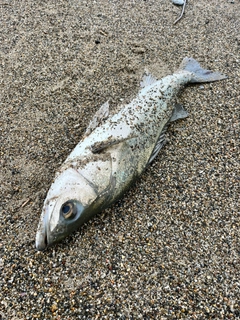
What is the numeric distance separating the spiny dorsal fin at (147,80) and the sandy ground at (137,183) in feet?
0.47

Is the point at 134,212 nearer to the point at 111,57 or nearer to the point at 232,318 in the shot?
the point at 232,318

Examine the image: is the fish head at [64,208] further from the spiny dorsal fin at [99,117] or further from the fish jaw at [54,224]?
the spiny dorsal fin at [99,117]

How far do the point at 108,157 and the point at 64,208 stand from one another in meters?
0.73

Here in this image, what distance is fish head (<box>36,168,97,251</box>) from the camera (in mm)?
2512

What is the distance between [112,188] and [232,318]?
148 cm

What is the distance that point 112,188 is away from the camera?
9.29 ft

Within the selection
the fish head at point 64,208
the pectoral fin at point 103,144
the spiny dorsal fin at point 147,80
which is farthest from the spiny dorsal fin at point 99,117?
the fish head at point 64,208

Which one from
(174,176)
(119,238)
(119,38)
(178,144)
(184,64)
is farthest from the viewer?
(119,38)

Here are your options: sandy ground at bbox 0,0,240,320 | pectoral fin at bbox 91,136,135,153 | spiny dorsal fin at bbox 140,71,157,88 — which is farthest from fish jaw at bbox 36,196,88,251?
spiny dorsal fin at bbox 140,71,157,88

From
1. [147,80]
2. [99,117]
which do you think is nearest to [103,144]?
[99,117]

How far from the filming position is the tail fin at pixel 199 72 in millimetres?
4109

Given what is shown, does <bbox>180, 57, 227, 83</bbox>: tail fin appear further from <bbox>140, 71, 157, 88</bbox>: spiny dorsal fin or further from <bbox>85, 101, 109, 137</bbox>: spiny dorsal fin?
<bbox>85, 101, 109, 137</bbox>: spiny dorsal fin

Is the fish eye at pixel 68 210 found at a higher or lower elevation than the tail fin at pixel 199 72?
higher

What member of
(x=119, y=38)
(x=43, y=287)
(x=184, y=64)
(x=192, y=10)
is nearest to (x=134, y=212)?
(x=43, y=287)
